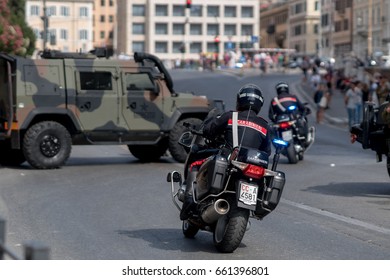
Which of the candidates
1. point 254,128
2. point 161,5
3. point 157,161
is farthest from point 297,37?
point 254,128

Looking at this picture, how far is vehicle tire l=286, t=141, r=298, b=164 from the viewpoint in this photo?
22172 millimetres

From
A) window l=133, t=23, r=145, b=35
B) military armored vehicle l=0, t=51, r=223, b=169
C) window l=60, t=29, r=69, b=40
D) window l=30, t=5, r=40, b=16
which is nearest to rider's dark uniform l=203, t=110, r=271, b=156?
military armored vehicle l=0, t=51, r=223, b=169

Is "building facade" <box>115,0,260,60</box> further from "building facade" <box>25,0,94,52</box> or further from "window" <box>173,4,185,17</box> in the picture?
"building facade" <box>25,0,94,52</box>

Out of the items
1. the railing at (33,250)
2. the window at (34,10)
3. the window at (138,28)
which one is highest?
the window at (34,10)

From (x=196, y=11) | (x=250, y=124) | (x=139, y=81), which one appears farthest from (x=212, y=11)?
(x=250, y=124)

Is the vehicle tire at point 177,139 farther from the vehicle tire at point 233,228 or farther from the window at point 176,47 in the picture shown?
the window at point 176,47

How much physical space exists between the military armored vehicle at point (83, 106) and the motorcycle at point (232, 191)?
10267 mm

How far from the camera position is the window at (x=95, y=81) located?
21.6 metres

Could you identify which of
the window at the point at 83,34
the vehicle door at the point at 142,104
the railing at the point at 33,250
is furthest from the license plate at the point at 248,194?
the window at the point at 83,34

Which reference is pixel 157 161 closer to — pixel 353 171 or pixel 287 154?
pixel 287 154

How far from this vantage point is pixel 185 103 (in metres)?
22.1

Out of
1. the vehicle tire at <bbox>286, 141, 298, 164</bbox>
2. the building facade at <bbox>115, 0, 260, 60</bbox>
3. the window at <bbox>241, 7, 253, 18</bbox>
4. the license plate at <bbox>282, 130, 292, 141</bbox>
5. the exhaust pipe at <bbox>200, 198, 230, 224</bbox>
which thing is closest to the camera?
the exhaust pipe at <bbox>200, 198, 230, 224</bbox>

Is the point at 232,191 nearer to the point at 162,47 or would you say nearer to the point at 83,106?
the point at 83,106

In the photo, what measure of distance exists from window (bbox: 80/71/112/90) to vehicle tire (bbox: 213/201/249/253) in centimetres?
1148
